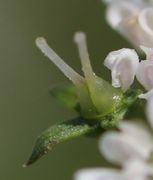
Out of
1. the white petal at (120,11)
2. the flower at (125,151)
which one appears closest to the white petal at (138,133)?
the flower at (125,151)

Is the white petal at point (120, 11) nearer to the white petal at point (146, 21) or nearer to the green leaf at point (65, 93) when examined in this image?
the white petal at point (146, 21)

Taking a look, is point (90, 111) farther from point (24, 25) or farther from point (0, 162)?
point (24, 25)

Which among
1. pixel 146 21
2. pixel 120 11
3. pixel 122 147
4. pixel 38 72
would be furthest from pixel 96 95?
pixel 38 72

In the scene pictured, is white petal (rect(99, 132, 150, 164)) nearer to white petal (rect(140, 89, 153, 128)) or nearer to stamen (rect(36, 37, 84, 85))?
white petal (rect(140, 89, 153, 128))

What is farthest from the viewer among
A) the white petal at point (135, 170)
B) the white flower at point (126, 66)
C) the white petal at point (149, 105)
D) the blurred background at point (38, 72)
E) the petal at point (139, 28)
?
the blurred background at point (38, 72)

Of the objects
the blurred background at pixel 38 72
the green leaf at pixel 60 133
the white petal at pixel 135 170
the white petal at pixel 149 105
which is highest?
the blurred background at pixel 38 72
